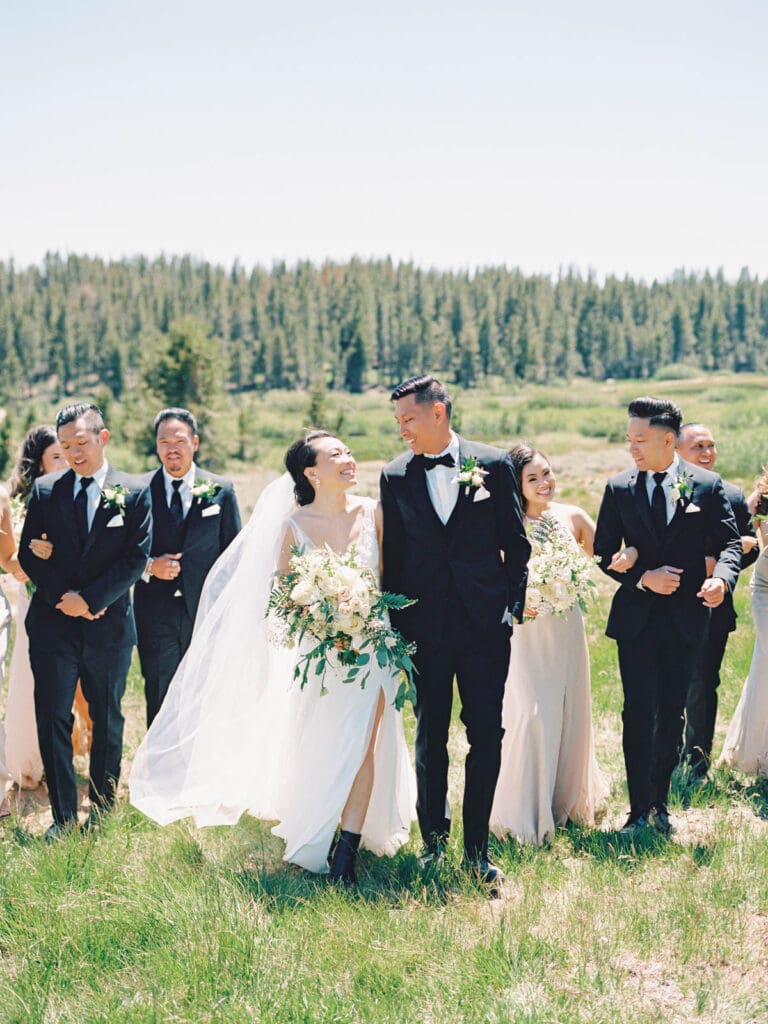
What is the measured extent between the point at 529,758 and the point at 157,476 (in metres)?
3.54

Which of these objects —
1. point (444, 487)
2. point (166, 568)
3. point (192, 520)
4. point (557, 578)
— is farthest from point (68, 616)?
point (557, 578)

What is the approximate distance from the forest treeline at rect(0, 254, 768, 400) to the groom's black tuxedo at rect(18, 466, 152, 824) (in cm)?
9834

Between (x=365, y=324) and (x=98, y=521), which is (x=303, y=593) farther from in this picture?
(x=365, y=324)

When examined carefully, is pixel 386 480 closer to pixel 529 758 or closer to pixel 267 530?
pixel 267 530

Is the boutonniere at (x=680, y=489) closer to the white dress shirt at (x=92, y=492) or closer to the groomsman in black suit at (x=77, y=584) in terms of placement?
the groomsman in black suit at (x=77, y=584)

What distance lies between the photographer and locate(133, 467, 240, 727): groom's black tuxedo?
7316 mm

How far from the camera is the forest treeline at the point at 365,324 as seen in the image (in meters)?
123

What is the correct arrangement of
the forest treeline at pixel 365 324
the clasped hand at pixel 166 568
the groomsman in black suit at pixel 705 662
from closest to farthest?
the groomsman in black suit at pixel 705 662 → the clasped hand at pixel 166 568 → the forest treeline at pixel 365 324

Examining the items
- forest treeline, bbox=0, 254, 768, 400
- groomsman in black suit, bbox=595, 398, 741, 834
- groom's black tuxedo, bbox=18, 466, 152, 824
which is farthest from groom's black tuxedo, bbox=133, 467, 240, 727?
forest treeline, bbox=0, 254, 768, 400

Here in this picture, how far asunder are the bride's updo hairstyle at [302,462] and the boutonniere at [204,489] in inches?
70.1

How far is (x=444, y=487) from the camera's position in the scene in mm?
5168

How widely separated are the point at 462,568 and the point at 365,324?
413ft

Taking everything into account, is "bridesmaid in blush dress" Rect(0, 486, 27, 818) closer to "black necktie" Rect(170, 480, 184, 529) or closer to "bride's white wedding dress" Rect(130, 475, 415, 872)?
"bride's white wedding dress" Rect(130, 475, 415, 872)

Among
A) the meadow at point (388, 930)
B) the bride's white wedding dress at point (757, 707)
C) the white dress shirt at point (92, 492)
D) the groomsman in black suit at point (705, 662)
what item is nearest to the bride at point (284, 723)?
the meadow at point (388, 930)
